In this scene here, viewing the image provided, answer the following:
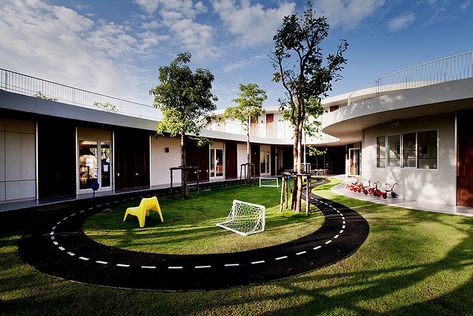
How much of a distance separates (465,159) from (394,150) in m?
2.51

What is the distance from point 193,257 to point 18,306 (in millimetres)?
2336

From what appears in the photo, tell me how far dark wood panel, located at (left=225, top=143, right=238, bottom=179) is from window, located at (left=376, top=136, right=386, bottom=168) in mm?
11737

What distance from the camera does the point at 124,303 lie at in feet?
9.75

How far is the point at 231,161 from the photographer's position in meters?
21.2

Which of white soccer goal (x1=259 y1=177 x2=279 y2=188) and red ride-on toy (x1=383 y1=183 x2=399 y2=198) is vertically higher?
red ride-on toy (x1=383 y1=183 x2=399 y2=198)

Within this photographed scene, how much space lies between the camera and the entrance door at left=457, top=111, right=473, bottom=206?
325 inches

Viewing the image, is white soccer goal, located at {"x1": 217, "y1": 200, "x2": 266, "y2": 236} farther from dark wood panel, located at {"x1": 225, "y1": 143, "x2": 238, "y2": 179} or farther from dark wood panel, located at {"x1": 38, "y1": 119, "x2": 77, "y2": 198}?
dark wood panel, located at {"x1": 225, "y1": 143, "x2": 238, "y2": 179}

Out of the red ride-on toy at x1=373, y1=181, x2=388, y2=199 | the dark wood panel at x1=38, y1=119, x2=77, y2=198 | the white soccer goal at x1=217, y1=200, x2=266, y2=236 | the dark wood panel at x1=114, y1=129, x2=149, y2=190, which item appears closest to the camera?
the white soccer goal at x1=217, y1=200, x2=266, y2=236

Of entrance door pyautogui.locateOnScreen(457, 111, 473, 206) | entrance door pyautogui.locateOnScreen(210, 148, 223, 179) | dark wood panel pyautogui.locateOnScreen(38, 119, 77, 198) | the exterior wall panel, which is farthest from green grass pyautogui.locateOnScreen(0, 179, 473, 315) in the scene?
entrance door pyautogui.locateOnScreen(210, 148, 223, 179)

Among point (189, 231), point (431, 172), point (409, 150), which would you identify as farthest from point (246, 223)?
point (409, 150)

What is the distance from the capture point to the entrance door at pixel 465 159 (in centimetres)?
825

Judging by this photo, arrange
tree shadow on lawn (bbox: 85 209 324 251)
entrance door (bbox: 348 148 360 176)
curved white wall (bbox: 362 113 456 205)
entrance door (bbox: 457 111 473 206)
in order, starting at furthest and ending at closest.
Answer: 1. entrance door (bbox: 348 148 360 176)
2. curved white wall (bbox: 362 113 456 205)
3. entrance door (bbox: 457 111 473 206)
4. tree shadow on lawn (bbox: 85 209 324 251)

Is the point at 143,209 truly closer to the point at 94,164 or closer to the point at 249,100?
the point at 94,164

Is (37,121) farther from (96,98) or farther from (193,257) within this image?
(193,257)
